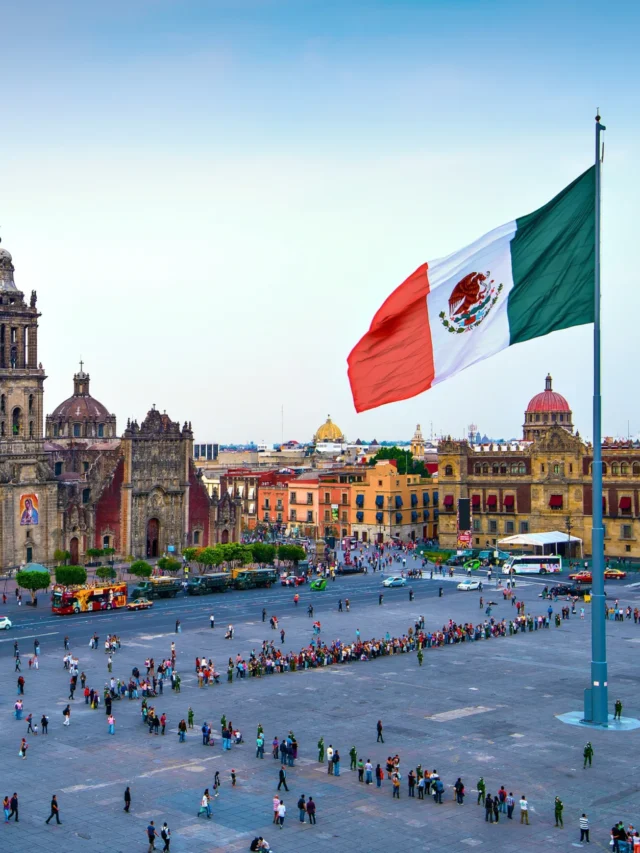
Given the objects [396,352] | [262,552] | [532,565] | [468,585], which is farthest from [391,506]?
[396,352]

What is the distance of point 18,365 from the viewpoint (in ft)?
316

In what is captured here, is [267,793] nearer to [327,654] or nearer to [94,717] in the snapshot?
[94,717]

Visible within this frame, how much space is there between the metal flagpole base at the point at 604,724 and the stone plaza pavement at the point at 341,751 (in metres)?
0.32

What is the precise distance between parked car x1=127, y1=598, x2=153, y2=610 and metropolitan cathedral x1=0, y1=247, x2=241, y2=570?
56.1 ft

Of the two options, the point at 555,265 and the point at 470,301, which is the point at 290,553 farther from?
the point at 470,301

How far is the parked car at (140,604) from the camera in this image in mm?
77544

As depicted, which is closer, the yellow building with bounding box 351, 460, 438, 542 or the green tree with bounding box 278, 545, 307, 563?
the green tree with bounding box 278, 545, 307, 563

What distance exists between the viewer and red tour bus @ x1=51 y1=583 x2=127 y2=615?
7444 cm

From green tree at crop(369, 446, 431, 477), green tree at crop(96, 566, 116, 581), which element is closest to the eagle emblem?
green tree at crop(96, 566, 116, 581)

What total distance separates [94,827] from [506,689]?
76.9ft

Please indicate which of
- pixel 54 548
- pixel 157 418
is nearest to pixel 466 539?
pixel 157 418

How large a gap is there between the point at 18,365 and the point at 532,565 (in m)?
46.0

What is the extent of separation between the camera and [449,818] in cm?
3359

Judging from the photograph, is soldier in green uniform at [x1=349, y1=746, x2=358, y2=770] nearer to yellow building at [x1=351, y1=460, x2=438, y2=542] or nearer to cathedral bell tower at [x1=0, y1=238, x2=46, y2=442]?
cathedral bell tower at [x1=0, y1=238, x2=46, y2=442]
